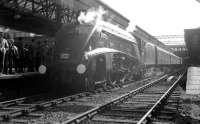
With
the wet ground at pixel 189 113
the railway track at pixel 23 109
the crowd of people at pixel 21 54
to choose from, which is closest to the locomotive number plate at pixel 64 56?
the crowd of people at pixel 21 54

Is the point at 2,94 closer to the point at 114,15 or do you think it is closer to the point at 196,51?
the point at 114,15

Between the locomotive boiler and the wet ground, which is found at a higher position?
the locomotive boiler

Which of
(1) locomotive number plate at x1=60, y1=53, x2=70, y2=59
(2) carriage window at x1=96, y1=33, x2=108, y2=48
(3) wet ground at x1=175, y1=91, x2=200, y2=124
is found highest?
(2) carriage window at x1=96, y1=33, x2=108, y2=48

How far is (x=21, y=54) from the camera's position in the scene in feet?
36.5

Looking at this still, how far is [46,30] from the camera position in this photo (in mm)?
13680

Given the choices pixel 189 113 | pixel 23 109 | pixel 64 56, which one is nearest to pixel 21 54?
pixel 64 56

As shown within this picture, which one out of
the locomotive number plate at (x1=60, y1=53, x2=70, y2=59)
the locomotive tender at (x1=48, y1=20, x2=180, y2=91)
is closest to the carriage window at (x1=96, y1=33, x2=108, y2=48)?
the locomotive tender at (x1=48, y1=20, x2=180, y2=91)

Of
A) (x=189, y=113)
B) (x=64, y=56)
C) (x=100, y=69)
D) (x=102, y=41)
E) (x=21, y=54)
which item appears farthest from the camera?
(x=21, y=54)

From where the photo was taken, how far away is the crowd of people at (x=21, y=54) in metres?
9.50

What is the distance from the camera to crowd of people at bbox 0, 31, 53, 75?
31.2ft

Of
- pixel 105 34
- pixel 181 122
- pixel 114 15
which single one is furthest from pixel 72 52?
pixel 114 15

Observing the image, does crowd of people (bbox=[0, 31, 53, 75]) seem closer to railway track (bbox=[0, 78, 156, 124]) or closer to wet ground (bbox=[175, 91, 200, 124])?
railway track (bbox=[0, 78, 156, 124])

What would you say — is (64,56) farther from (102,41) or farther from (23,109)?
(23,109)

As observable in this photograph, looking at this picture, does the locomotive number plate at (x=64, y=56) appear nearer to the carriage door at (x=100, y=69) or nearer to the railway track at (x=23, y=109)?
the carriage door at (x=100, y=69)
